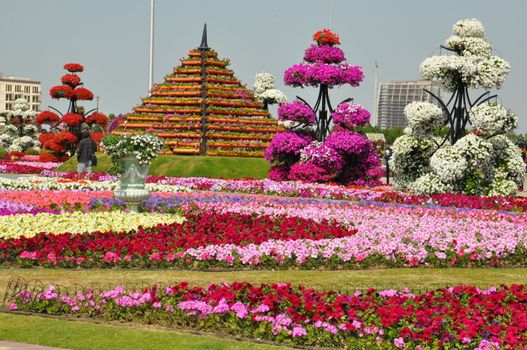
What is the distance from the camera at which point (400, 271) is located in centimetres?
1518

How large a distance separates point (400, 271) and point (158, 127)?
106 feet

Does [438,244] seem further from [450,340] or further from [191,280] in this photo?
[450,340]

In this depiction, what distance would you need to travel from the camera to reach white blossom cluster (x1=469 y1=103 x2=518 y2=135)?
90.7ft

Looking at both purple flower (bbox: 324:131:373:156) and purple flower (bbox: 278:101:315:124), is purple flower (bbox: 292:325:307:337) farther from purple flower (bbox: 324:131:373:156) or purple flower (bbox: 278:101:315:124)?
purple flower (bbox: 278:101:315:124)

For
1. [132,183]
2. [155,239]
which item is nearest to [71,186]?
[132,183]

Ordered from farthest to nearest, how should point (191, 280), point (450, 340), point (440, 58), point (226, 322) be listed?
point (440, 58) < point (191, 280) < point (226, 322) < point (450, 340)

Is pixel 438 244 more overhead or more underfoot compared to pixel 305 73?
more underfoot

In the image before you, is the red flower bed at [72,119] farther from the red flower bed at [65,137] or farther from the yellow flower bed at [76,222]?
the yellow flower bed at [76,222]

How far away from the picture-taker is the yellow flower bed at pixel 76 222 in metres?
17.6

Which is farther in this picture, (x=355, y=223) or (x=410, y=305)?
(x=355, y=223)

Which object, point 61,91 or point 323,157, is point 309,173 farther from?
point 61,91

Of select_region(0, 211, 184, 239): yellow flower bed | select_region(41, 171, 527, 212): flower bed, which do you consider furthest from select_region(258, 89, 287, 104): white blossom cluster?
select_region(0, 211, 184, 239): yellow flower bed

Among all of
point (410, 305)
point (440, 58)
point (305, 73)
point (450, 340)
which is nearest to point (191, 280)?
point (410, 305)

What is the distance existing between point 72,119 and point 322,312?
4325 centimetres
